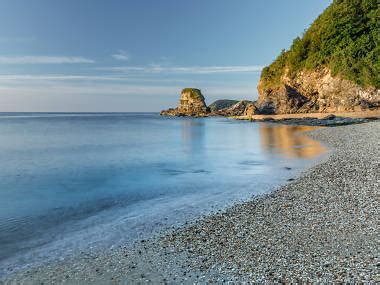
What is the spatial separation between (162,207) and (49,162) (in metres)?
18.7

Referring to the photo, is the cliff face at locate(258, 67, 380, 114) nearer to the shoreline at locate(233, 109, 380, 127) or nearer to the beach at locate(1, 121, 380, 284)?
the shoreline at locate(233, 109, 380, 127)

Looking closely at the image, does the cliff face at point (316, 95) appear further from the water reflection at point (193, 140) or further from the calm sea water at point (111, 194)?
the calm sea water at point (111, 194)

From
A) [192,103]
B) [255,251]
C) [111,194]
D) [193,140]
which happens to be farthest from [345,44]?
[192,103]

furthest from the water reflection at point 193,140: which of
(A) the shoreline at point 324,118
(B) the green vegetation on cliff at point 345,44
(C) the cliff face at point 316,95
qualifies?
(B) the green vegetation on cliff at point 345,44

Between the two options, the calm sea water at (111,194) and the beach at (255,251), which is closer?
the beach at (255,251)

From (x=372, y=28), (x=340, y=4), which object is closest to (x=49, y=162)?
(x=372, y=28)

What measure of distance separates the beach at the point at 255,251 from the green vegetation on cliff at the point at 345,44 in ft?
217

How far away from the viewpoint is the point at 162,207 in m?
13.5

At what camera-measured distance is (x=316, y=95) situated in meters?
81.0

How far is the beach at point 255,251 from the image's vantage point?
6875mm

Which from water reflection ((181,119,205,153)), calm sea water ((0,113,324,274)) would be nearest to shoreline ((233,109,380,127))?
water reflection ((181,119,205,153))

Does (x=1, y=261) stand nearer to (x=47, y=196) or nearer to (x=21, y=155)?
(x=47, y=196)

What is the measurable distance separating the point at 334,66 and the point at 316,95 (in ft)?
30.8

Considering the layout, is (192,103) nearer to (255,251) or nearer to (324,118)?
(324,118)
